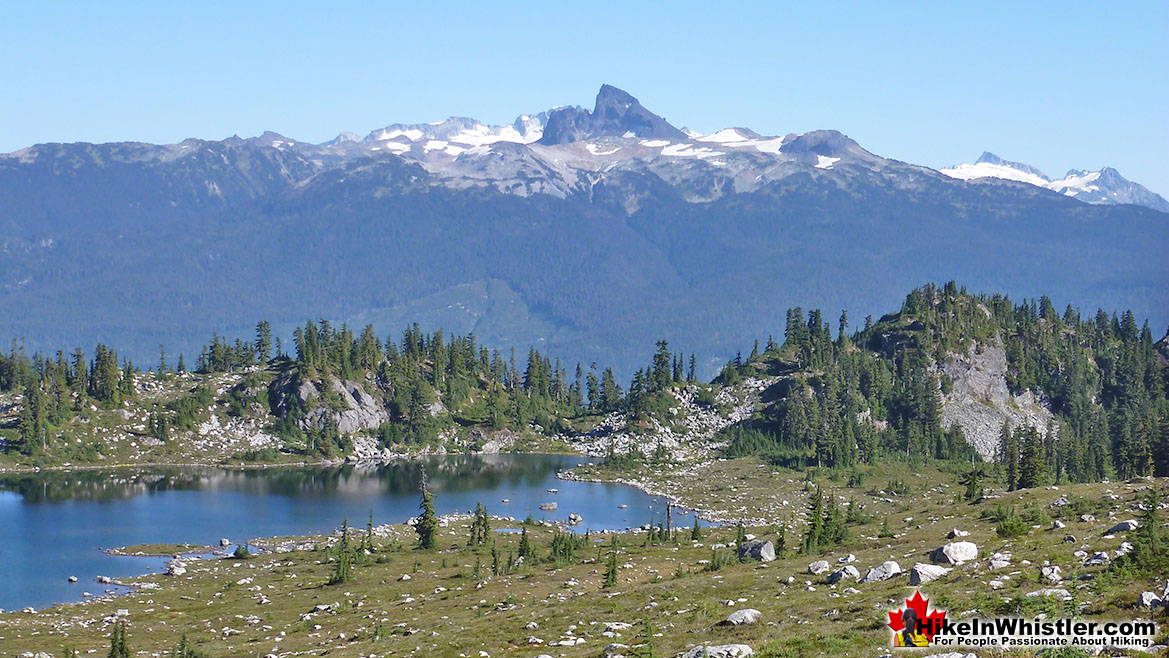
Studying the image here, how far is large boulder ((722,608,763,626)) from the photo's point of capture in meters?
55.7

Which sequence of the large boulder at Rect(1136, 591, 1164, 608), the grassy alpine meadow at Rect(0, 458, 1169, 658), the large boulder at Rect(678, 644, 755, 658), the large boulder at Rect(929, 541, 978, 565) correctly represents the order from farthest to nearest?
the large boulder at Rect(929, 541, 978, 565) < the grassy alpine meadow at Rect(0, 458, 1169, 658) < the large boulder at Rect(678, 644, 755, 658) < the large boulder at Rect(1136, 591, 1164, 608)

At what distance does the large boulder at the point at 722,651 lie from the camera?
150 ft

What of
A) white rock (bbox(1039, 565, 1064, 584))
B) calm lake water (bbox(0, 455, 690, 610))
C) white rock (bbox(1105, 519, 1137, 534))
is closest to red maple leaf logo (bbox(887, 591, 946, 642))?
white rock (bbox(1039, 565, 1064, 584))

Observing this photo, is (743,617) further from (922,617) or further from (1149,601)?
(1149,601)

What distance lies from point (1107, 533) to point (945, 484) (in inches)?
4922

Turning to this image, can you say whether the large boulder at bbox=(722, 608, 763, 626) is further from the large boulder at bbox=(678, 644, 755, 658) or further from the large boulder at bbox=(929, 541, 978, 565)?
the large boulder at bbox=(929, 541, 978, 565)

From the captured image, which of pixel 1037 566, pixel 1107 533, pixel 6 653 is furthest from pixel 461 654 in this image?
pixel 6 653

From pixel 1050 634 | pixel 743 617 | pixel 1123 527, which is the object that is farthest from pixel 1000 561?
pixel 1050 634

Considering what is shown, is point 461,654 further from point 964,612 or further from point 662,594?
point 964,612

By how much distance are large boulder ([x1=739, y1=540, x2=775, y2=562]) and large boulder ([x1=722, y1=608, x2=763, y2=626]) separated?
34.0m

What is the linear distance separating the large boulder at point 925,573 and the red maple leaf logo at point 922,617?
32.6 feet

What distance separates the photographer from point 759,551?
3661 inches

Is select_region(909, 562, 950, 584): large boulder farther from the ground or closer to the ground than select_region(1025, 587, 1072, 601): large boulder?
closer to the ground

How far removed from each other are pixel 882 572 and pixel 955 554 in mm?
4553
